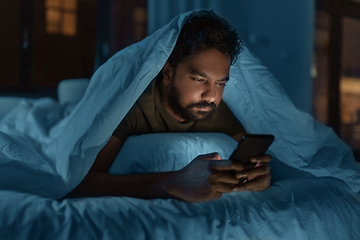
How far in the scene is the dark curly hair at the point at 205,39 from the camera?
3.22 ft

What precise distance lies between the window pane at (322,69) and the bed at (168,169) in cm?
158

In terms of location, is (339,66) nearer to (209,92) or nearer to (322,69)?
(322,69)

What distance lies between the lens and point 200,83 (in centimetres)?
95

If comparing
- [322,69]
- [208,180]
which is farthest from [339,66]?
[208,180]

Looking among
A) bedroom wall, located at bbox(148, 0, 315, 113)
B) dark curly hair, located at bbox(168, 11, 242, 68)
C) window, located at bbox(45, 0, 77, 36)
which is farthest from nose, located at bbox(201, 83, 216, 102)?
window, located at bbox(45, 0, 77, 36)

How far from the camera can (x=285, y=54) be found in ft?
7.01

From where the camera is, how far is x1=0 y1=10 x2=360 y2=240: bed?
549 mm

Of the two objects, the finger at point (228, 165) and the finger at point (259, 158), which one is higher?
the finger at point (259, 158)

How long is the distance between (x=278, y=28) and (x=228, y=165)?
185 cm

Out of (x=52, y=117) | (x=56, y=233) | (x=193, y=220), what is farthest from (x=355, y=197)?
(x=52, y=117)

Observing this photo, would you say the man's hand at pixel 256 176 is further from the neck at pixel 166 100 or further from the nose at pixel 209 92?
the neck at pixel 166 100

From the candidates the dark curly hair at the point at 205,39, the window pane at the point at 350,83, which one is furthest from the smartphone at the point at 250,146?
the window pane at the point at 350,83

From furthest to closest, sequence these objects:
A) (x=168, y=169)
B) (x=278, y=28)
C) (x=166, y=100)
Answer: (x=278, y=28) → (x=166, y=100) → (x=168, y=169)

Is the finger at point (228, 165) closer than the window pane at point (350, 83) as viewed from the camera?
Yes
